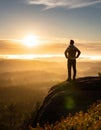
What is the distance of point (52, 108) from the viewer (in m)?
28.3

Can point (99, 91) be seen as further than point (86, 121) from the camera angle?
Yes

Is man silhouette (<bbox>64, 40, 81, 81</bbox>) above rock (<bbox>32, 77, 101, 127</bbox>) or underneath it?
above

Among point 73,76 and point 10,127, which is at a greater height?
point 73,76

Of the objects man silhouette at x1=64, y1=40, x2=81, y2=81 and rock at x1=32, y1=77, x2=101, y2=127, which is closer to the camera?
rock at x1=32, y1=77, x2=101, y2=127

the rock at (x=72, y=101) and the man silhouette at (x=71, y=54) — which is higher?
the man silhouette at (x=71, y=54)

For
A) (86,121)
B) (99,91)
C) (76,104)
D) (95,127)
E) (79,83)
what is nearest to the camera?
(95,127)

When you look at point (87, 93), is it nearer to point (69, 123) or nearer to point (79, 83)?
point (79, 83)

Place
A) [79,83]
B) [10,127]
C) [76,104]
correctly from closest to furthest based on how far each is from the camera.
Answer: [76,104] → [79,83] → [10,127]

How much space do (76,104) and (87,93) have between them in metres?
1.85

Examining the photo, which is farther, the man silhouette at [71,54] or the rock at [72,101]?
the man silhouette at [71,54]

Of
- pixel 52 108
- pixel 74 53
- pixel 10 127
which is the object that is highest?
pixel 74 53

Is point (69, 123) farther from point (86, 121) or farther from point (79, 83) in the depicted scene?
point (79, 83)

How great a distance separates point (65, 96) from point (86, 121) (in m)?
9.22

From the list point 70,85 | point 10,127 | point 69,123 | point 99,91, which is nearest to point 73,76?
point 70,85
